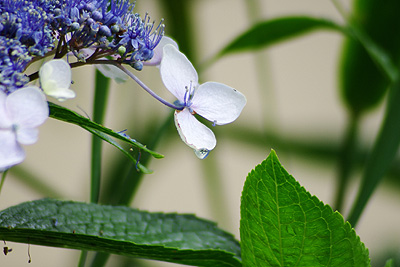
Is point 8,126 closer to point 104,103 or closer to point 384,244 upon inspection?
point 104,103

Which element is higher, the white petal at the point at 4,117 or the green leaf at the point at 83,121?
the green leaf at the point at 83,121

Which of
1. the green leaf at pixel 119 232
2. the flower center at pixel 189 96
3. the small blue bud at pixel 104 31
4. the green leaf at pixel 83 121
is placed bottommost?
the green leaf at pixel 119 232

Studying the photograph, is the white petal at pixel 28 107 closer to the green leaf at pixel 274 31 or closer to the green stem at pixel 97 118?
the green stem at pixel 97 118

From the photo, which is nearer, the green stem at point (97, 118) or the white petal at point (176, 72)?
the white petal at point (176, 72)

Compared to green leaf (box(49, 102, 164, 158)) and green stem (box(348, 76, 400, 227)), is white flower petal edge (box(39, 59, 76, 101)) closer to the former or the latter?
green leaf (box(49, 102, 164, 158))

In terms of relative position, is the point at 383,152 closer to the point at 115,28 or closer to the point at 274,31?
the point at 274,31

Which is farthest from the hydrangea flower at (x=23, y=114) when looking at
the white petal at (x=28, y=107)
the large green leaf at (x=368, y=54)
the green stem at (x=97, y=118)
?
the large green leaf at (x=368, y=54)

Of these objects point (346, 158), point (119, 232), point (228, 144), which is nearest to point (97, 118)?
point (119, 232)
